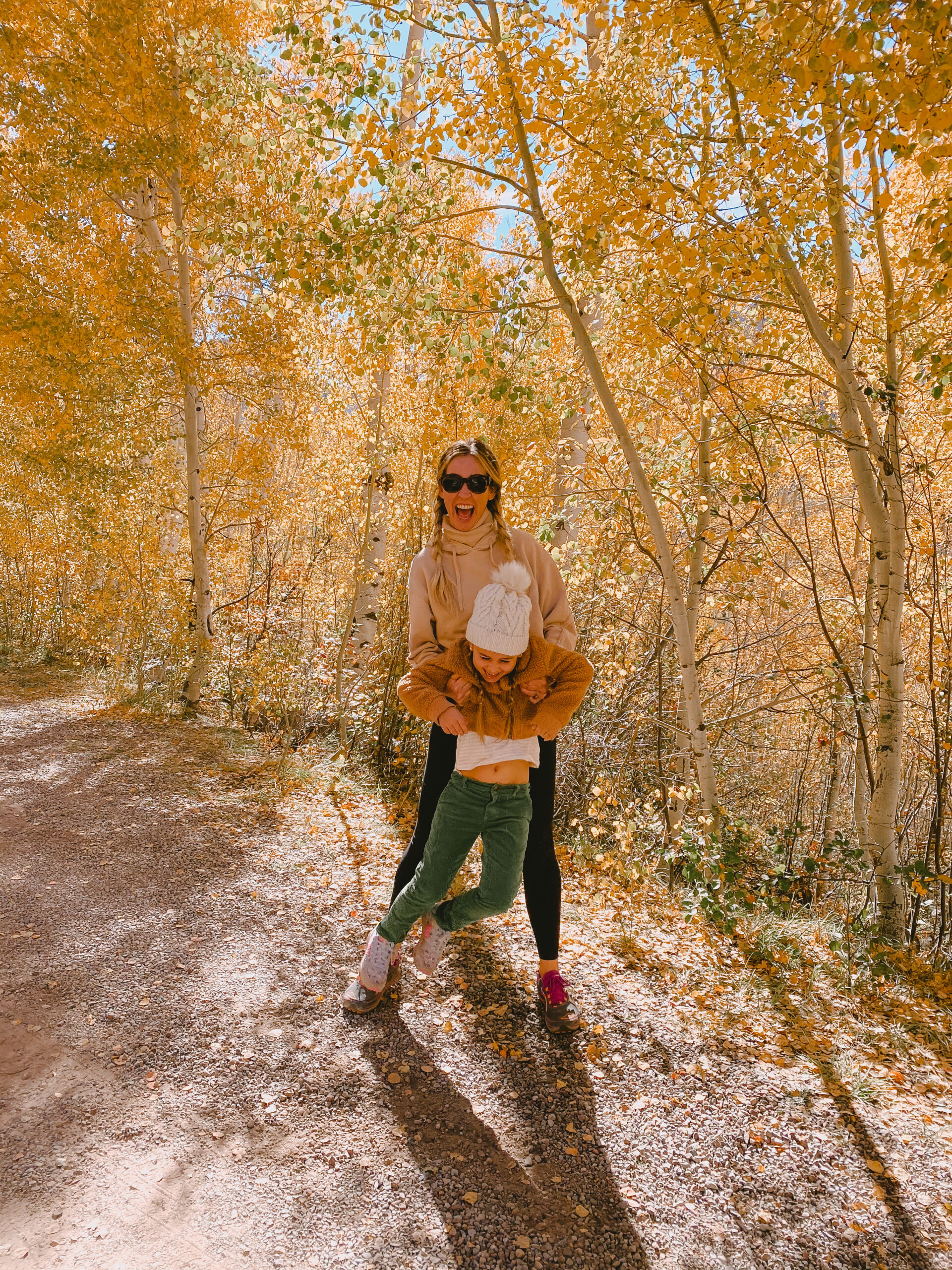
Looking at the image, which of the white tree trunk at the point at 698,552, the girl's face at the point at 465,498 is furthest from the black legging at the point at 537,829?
the white tree trunk at the point at 698,552

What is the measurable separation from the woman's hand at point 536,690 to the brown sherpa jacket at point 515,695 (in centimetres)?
1

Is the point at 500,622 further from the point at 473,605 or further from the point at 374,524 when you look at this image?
the point at 374,524

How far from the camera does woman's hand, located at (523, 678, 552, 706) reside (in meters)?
2.21

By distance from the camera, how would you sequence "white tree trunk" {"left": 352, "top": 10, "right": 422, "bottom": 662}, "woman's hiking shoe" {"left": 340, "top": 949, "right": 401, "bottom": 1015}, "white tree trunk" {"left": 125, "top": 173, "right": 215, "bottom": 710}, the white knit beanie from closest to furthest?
the white knit beanie → "woman's hiking shoe" {"left": 340, "top": 949, "right": 401, "bottom": 1015} → "white tree trunk" {"left": 352, "top": 10, "right": 422, "bottom": 662} → "white tree trunk" {"left": 125, "top": 173, "right": 215, "bottom": 710}

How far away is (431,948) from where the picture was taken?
2.46 metres

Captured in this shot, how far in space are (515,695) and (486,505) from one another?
66 cm

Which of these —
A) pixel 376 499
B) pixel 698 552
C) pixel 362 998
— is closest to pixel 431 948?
pixel 362 998

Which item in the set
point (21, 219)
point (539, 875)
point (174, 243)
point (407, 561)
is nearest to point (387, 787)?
point (407, 561)

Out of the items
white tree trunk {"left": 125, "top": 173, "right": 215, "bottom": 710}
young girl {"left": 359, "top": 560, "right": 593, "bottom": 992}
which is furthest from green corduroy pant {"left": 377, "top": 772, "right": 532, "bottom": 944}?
white tree trunk {"left": 125, "top": 173, "right": 215, "bottom": 710}

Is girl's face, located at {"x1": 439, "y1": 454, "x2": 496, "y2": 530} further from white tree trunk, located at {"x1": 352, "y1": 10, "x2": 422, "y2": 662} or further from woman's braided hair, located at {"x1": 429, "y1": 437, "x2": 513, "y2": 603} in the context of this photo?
white tree trunk, located at {"x1": 352, "y1": 10, "x2": 422, "y2": 662}

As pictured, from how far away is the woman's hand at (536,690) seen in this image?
7.25ft

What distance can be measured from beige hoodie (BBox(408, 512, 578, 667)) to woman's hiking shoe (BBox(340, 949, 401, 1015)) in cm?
126

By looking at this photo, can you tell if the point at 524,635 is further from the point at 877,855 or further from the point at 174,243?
the point at 174,243

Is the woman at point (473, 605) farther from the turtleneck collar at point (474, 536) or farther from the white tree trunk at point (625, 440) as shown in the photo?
the white tree trunk at point (625, 440)
